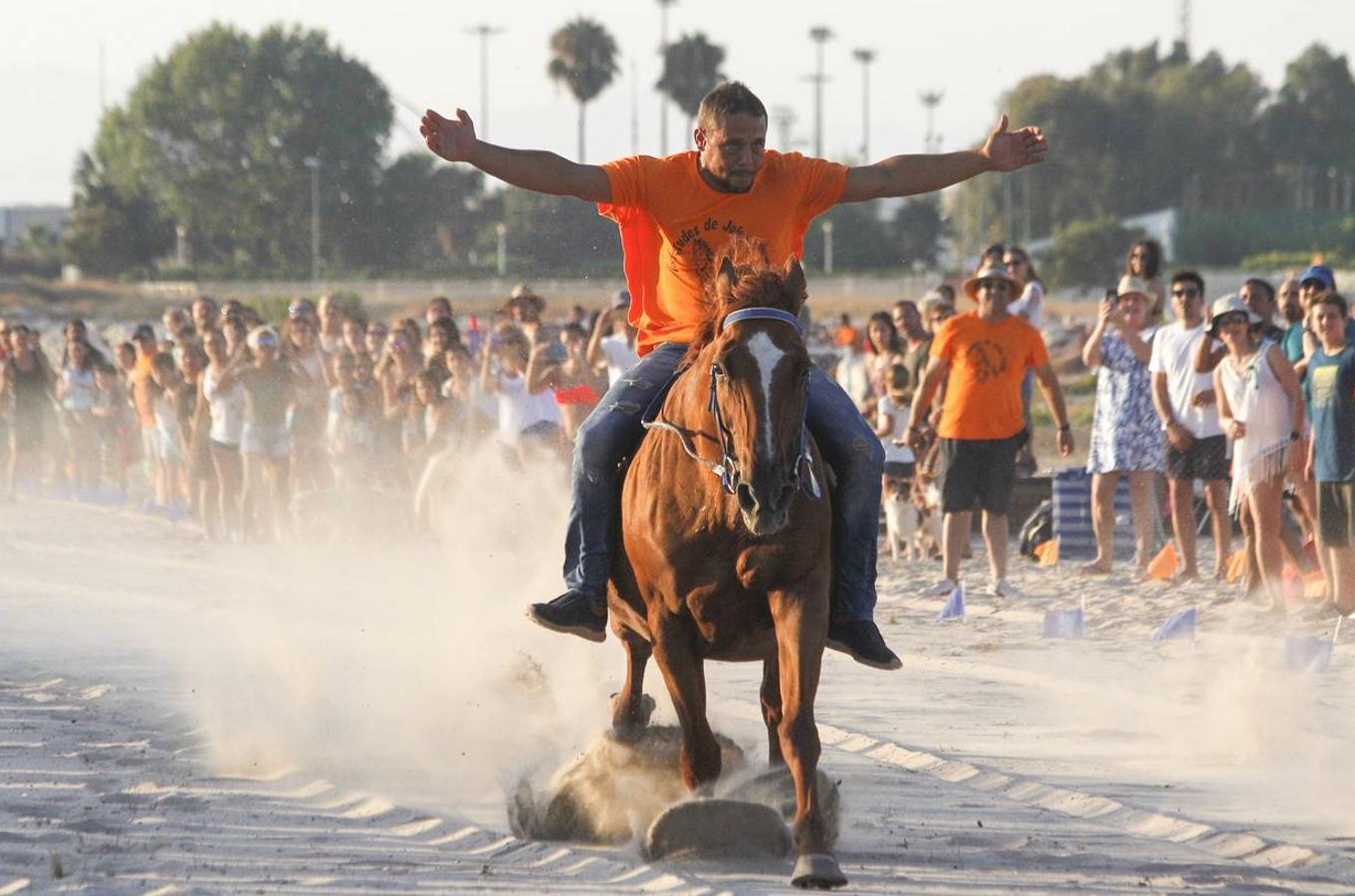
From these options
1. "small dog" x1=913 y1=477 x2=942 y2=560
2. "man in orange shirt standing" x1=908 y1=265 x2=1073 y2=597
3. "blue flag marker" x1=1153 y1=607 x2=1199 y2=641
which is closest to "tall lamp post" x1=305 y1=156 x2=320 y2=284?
"small dog" x1=913 y1=477 x2=942 y2=560

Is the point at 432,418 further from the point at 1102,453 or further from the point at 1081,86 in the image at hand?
the point at 1081,86

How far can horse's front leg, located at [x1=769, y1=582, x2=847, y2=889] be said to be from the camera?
6488mm

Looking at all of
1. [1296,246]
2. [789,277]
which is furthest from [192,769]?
[1296,246]

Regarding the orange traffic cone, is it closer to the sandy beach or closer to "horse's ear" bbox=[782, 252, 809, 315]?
the sandy beach

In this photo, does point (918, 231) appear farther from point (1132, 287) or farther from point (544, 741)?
point (544, 741)

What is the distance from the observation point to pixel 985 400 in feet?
43.7

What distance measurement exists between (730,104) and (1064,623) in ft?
18.3

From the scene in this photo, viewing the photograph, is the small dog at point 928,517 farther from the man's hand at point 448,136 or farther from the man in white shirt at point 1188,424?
the man's hand at point 448,136

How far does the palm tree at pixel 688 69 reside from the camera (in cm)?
9819

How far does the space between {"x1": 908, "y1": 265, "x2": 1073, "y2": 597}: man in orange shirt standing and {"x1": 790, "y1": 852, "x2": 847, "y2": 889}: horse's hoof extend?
715 cm

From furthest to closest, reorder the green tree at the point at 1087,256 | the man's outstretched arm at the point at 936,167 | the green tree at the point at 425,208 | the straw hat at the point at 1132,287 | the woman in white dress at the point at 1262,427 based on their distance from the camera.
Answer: the green tree at the point at 425,208 < the green tree at the point at 1087,256 < the straw hat at the point at 1132,287 < the woman in white dress at the point at 1262,427 < the man's outstretched arm at the point at 936,167

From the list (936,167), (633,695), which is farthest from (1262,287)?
(633,695)

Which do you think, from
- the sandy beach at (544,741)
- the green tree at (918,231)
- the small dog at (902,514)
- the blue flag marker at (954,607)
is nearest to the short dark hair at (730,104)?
the sandy beach at (544,741)

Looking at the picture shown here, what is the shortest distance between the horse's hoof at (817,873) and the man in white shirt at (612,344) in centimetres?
941
